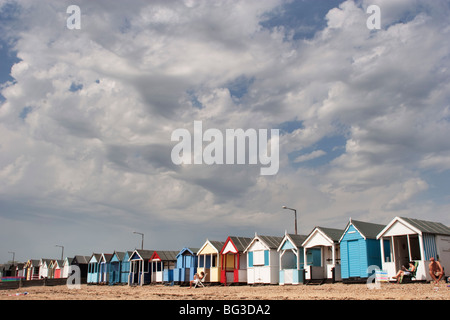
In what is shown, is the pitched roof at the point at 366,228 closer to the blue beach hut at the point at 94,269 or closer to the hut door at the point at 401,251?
the hut door at the point at 401,251

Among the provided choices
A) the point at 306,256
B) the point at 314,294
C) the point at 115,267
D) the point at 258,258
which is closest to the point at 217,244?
the point at 258,258

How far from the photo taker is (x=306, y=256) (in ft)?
112

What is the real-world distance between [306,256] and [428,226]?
32.2 feet

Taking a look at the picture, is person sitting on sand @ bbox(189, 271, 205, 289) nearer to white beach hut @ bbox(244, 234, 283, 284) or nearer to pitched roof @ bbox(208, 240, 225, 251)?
pitched roof @ bbox(208, 240, 225, 251)

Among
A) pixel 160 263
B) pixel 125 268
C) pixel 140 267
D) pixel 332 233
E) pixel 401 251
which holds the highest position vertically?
pixel 332 233

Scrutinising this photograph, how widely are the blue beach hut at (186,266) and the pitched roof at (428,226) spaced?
73.1 feet

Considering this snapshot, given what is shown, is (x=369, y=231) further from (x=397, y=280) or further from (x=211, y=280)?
(x=211, y=280)

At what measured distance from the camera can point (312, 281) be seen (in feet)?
104

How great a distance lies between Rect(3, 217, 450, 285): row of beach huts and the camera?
2727cm

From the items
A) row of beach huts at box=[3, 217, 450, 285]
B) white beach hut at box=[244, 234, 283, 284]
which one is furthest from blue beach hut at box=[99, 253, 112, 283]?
white beach hut at box=[244, 234, 283, 284]

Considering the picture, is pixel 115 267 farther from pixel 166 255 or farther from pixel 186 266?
pixel 186 266

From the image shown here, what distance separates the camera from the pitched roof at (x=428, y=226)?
26625 millimetres
